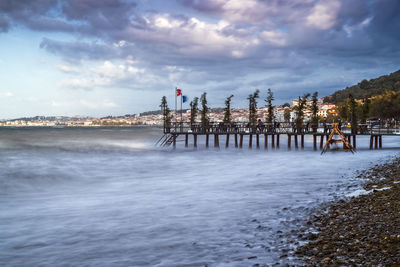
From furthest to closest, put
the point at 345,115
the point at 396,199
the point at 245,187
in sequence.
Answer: the point at 345,115, the point at 245,187, the point at 396,199

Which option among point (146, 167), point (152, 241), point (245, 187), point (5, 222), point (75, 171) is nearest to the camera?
point (152, 241)

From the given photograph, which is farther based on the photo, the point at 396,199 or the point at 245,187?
the point at 245,187

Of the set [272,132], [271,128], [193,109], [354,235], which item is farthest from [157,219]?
[193,109]

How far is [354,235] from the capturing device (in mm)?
7203

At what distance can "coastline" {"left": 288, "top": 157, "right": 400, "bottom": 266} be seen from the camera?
19.7 feet

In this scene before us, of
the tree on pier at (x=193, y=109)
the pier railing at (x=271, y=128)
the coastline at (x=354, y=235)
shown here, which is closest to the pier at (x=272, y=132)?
the pier railing at (x=271, y=128)

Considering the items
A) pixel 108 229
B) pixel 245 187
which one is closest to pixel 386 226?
pixel 108 229

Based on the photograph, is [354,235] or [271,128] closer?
[354,235]

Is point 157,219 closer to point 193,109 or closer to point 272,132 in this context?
point 272,132

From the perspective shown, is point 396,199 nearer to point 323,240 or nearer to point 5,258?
point 323,240

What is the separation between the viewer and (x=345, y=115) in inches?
4567

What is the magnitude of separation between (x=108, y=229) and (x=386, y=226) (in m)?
7.38

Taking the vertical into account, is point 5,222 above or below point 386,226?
below

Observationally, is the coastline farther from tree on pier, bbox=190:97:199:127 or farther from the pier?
tree on pier, bbox=190:97:199:127
